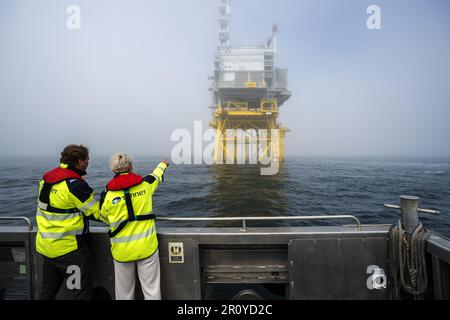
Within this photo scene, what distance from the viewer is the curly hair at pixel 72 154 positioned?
7.47 ft

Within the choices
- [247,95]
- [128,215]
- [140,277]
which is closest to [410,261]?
[140,277]

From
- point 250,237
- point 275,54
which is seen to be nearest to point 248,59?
point 275,54

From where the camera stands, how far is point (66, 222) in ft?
7.29

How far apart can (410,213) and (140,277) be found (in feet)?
10.1

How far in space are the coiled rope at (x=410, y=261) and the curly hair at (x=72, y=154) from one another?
145 inches

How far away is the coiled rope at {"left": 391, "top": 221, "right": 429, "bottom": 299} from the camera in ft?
7.49

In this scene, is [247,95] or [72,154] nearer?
[72,154]

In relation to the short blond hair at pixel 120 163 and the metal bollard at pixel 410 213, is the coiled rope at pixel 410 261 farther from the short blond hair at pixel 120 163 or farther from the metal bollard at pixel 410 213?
the short blond hair at pixel 120 163

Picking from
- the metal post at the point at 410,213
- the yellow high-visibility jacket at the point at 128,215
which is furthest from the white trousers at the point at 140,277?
the metal post at the point at 410,213
